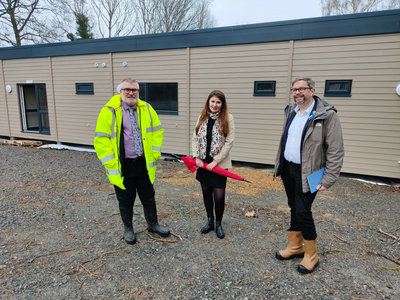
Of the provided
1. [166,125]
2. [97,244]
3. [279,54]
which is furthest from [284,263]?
[166,125]

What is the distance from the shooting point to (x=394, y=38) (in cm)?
503

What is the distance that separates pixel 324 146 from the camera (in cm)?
228

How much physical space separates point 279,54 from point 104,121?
4725mm

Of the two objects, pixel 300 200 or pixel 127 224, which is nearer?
pixel 300 200

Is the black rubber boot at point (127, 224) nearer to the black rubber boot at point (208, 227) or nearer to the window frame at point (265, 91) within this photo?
the black rubber boot at point (208, 227)

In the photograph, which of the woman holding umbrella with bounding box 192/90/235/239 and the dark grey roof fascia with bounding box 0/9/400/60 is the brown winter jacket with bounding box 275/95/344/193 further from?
the dark grey roof fascia with bounding box 0/9/400/60

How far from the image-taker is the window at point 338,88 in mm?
5465

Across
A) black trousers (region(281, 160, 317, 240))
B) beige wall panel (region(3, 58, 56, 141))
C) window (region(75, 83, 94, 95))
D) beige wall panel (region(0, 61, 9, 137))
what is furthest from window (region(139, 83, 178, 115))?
beige wall panel (region(0, 61, 9, 137))

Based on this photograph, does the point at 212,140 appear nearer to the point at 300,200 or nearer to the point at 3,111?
the point at 300,200

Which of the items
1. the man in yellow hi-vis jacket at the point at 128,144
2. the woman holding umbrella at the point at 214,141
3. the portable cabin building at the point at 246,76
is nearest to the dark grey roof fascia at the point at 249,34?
the portable cabin building at the point at 246,76

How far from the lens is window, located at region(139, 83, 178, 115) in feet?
23.3

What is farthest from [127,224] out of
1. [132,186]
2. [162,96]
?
[162,96]

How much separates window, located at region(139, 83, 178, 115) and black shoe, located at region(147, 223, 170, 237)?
14.3ft

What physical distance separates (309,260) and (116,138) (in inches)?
90.2
